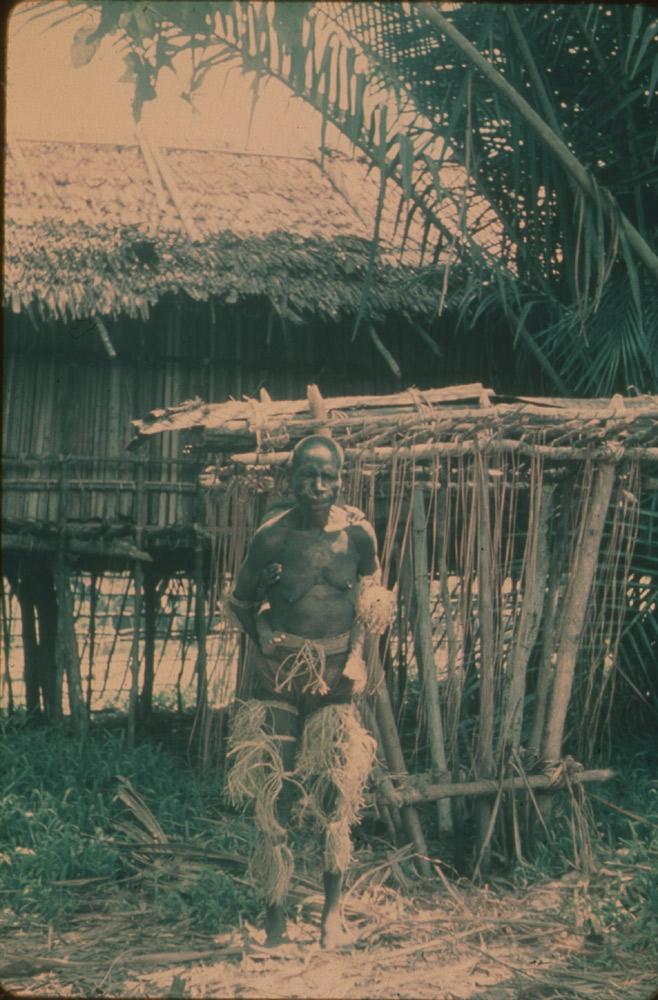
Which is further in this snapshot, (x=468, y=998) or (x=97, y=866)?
(x=97, y=866)

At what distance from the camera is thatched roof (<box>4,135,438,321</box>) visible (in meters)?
8.19

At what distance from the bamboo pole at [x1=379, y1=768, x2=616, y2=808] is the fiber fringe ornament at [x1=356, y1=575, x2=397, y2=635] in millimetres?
1243

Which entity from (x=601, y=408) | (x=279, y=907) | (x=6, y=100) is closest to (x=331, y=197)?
(x=601, y=408)

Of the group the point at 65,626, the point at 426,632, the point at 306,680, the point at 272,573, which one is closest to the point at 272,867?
the point at 306,680

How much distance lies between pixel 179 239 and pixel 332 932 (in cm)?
612

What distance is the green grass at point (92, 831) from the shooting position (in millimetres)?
5031

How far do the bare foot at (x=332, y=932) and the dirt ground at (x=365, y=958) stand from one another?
0.04m

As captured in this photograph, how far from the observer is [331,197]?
33.1 feet

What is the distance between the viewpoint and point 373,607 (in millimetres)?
4379

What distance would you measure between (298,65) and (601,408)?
262 centimetres

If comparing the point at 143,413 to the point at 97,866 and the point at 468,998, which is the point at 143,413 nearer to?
the point at 97,866

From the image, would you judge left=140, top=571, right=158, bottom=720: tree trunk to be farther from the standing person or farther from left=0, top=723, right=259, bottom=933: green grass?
the standing person

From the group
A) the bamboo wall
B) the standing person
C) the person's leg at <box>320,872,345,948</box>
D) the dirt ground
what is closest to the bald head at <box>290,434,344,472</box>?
the standing person

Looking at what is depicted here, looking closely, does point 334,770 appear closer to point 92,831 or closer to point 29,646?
point 92,831
